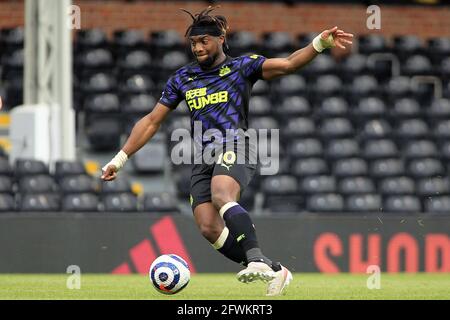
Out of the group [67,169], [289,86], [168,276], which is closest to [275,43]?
[289,86]

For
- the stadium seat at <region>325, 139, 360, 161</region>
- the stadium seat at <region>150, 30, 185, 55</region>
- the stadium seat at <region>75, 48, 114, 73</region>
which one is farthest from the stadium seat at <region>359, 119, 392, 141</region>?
the stadium seat at <region>75, 48, 114, 73</region>

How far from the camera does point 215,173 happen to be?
9.79 m

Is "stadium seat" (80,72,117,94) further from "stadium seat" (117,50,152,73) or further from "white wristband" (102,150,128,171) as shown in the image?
"white wristband" (102,150,128,171)

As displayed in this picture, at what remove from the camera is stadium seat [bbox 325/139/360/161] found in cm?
1878

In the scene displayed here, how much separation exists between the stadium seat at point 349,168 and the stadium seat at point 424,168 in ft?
2.75

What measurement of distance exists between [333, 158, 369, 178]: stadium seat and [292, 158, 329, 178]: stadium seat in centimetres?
20

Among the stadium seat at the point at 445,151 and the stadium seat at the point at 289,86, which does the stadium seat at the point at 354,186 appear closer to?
the stadium seat at the point at 445,151

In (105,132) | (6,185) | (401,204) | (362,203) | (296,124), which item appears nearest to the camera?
(6,185)

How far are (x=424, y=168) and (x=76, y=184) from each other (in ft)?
18.9

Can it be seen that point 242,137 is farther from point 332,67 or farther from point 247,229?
point 332,67

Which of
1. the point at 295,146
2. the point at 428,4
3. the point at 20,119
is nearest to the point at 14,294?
the point at 20,119

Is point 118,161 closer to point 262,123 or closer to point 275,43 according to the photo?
point 262,123

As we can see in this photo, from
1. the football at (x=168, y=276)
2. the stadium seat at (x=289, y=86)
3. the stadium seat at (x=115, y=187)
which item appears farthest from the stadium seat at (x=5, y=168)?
the football at (x=168, y=276)

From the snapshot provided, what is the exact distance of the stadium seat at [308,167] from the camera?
18219mm
